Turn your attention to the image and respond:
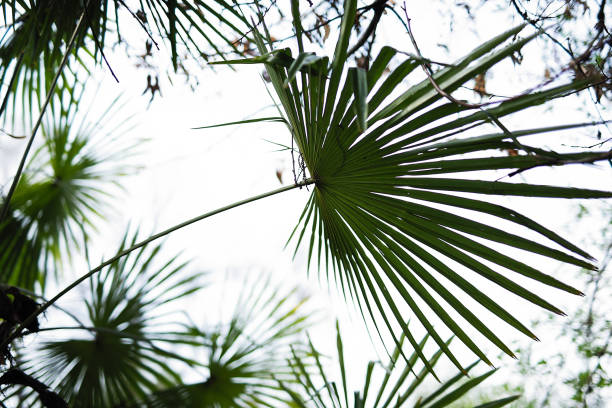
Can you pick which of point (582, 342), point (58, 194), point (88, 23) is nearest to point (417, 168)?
point (88, 23)

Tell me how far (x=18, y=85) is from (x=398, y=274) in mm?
1841

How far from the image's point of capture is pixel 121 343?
2.09 meters

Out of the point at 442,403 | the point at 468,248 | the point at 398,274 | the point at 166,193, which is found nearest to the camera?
the point at 468,248

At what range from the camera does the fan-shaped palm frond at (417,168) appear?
3.39 feet

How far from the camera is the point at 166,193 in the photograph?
9633mm

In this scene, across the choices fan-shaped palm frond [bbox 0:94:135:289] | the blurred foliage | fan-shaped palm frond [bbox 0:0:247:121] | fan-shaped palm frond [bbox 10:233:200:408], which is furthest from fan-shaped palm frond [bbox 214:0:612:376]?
the blurred foliage

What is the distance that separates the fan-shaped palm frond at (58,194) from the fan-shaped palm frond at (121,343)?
361 millimetres

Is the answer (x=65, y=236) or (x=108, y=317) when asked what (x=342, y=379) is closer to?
(x=108, y=317)

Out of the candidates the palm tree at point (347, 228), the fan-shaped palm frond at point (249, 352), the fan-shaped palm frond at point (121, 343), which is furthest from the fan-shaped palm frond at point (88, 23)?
the fan-shaped palm frond at point (249, 352)

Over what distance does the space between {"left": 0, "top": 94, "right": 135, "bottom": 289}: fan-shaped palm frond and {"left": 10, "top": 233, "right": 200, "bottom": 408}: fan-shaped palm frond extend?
0.36 meters

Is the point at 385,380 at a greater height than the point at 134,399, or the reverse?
the point at 385,380

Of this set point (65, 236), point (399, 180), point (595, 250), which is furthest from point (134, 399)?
point (595, 250)

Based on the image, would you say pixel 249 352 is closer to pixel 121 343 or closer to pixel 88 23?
pixel 121 343

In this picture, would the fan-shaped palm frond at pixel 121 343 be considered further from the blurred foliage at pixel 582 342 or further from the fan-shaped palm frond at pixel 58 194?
the blurred foliage at pixel 582 342
